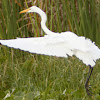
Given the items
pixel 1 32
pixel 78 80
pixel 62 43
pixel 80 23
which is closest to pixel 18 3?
pixel 1 32

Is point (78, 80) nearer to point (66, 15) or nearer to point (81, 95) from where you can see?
point (81, 95)

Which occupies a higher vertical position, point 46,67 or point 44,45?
point 44,45

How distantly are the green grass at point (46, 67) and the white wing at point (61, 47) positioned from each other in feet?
1.15

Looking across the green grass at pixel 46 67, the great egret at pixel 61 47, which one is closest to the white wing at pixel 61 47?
the great egret at pixel 61 47

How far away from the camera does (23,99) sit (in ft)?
9.06

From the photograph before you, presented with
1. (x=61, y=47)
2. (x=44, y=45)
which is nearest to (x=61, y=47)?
(x=61, y=47)

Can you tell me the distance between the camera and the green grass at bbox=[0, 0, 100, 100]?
308 cm

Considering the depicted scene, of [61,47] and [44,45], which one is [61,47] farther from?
[44,45]

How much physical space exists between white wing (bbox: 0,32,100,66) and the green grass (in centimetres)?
35

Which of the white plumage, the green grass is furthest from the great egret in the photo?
the green grass

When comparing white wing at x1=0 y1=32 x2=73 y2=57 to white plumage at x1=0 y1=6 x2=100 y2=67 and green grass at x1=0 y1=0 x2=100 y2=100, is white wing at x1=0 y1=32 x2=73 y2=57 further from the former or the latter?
green grass at x1=0 y1=0 x2=100 y2=100

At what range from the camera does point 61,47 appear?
278 cm

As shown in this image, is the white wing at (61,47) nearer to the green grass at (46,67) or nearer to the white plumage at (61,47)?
the white plumage at (61,47)

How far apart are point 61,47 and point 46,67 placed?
3.63 ft
